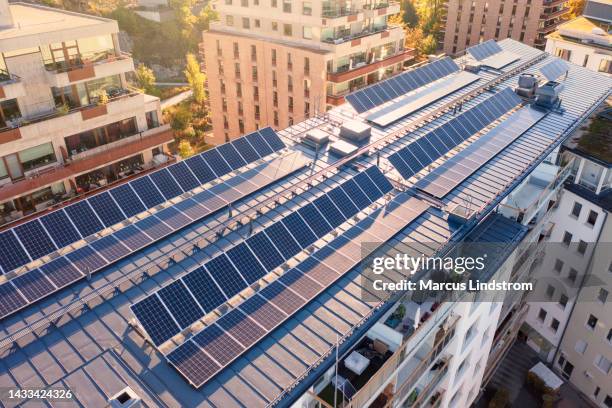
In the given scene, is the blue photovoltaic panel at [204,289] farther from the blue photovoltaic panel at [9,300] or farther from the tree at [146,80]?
the tree at [146,80]

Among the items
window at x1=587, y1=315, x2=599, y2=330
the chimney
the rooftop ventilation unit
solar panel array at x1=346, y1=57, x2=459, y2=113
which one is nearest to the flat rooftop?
solar panel array at x1=346, y1=57, x2=459, y2=113

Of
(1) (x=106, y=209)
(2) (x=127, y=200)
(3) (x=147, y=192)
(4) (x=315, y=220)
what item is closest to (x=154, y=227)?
(2) (x=127, y=200)

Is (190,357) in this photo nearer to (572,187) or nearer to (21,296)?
(21,296)

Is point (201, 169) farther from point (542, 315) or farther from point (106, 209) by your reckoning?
point (542, 315)

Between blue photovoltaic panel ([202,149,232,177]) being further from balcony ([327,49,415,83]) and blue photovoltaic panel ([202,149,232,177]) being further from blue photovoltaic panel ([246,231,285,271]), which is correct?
balcony ([327,49,415,83])

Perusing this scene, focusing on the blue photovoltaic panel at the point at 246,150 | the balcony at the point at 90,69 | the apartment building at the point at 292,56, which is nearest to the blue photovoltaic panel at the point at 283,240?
the blue photovoltaic panel at the point at 246,150

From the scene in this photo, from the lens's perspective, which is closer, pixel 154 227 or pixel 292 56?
→ pixel 154 227
